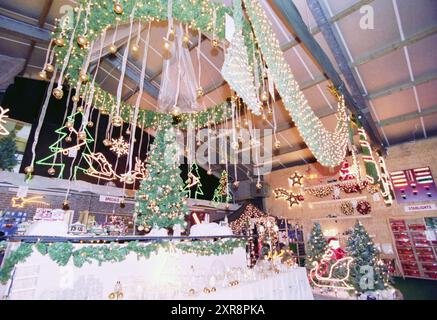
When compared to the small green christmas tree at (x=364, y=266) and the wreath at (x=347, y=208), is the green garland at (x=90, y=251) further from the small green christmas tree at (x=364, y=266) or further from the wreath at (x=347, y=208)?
the wreath at (x=347, y=208)

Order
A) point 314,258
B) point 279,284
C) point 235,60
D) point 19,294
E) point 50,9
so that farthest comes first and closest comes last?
point 314,258 → point 50,9 → point 279,284 → point 19,294 → point 235,60

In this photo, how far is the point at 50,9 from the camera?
4977mm

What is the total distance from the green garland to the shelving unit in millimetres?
7998

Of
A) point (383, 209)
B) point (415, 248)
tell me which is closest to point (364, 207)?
point (383, 209)

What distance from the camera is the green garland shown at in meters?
2.35

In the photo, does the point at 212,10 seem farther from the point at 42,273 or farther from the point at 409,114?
the point at 409,114

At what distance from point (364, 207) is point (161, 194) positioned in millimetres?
8203

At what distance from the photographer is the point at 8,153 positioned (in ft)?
21.3

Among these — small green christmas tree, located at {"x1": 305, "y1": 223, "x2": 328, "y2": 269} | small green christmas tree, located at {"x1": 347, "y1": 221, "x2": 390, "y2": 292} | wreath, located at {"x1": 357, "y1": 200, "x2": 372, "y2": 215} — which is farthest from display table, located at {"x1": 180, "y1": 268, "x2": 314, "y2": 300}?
wreath, located at {"x1": 357, "y1": 200, "x2": 372, "y2": 215}

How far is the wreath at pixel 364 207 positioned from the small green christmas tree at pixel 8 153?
1236 centimetres

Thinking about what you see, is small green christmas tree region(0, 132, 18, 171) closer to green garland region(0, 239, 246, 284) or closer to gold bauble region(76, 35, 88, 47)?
green garland region(0, 239, 246, 284)

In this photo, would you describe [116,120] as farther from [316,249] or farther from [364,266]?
[316,249]
